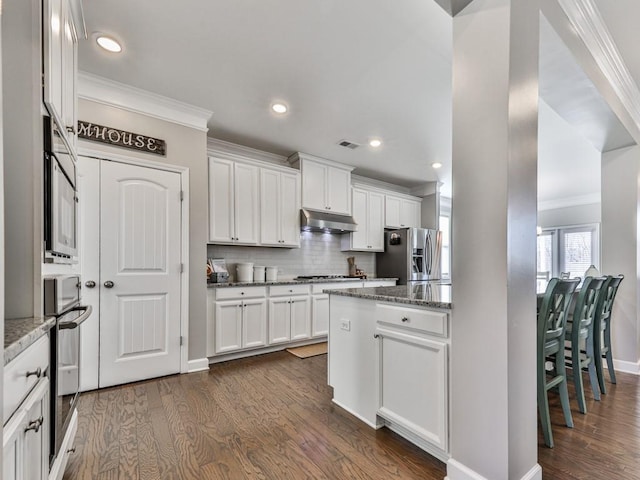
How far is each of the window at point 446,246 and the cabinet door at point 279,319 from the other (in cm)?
390

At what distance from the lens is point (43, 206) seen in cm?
127

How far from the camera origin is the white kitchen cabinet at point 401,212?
555 cm

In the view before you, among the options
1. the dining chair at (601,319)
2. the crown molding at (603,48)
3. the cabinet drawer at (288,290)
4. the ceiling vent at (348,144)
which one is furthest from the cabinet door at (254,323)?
the crown molding at (603,48)

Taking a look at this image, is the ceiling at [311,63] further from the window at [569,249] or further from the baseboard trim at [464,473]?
the window at [569,249]

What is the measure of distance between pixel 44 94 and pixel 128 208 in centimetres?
171

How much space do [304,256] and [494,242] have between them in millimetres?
3561

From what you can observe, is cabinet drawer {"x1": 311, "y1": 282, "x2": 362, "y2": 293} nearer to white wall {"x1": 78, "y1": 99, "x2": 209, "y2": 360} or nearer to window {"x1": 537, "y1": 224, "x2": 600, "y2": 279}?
white wall {"x1": 78, "y1": 99, "x2": 209, "y2": 360}

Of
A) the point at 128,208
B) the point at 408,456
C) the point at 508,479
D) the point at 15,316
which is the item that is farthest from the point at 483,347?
the point at 128,208

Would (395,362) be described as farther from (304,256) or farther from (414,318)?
(304,256)

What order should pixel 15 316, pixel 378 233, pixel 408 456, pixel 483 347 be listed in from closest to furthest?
1. pixel 15 316
2. pixel 483 347
3. pixel 408 456
4. pixel 378 233

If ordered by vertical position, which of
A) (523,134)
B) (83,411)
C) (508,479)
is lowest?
(83,411)

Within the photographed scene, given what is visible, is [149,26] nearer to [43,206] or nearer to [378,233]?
[43,206]

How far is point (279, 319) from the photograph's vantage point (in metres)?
3.81

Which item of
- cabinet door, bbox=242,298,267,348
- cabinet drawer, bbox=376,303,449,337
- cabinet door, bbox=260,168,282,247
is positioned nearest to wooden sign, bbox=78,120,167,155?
cabinet door, bbox=260,168,282,247
